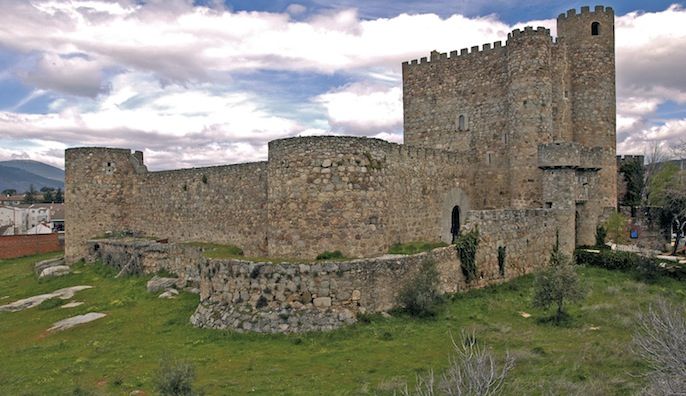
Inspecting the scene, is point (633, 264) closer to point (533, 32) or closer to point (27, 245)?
point (533, 32)

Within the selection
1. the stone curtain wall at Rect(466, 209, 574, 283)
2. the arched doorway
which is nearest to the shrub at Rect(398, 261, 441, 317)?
the stone curtain wall at Rect(466, 209, 574, 283)

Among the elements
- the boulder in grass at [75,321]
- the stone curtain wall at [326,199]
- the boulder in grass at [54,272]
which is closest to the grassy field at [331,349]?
the boulder in grass at [75,321]

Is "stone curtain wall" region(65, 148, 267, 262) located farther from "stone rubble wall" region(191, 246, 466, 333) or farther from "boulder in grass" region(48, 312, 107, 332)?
"stone rubble wall" region(191, 246, 466, 333)

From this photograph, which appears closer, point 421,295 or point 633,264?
point 421,295

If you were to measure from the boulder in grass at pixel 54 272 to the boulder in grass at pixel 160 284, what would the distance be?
25.6 feet

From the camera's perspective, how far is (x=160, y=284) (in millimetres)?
20484

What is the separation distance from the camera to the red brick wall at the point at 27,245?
120 ft

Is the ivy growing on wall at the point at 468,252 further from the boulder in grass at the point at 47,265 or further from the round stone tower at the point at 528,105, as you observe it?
the boulder in grass at the point at 47,265

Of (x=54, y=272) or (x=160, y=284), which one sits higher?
(x=160, y=284)

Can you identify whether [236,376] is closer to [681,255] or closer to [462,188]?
[462,188]

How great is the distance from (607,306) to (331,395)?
10177mm

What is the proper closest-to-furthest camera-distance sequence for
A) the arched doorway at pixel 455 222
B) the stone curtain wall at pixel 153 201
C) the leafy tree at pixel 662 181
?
1. the stone curtain wall at pixel 153 201
2. the arched doorway at pixel 455 222
3. the leafy tree at pixel 662 181

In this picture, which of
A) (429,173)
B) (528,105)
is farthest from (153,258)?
(528,105)

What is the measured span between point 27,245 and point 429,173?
31259mm
